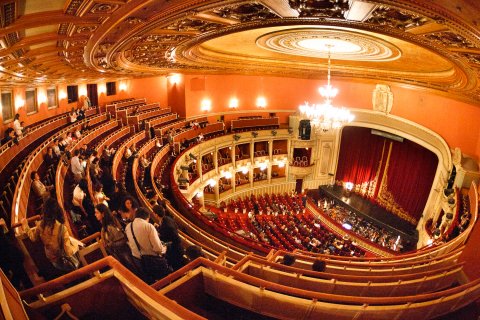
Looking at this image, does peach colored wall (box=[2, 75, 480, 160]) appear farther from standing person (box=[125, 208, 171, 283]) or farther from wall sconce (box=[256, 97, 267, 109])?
standing person (box=[125, 208, 171, 283])

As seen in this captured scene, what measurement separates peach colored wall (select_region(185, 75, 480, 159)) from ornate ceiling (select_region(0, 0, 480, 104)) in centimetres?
230

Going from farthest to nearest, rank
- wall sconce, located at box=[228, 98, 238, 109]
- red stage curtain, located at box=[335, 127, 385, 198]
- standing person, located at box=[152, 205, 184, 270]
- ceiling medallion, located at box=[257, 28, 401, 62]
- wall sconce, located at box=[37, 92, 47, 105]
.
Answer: wall sconce, located at box=[228, 98, 238, 109] < red stage curtain, located at box=[335, 127, 385, 198] < wall sconce, located at box=[37, 92, 47, 105] < ceiling medallion, located at box=[257, 28, 401, 62] < standing person, located at box=[152, 205, 184, 270]

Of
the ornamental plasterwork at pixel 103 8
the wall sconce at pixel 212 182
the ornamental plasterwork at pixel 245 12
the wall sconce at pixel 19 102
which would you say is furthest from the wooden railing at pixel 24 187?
the wall sconce at pixel 212 182

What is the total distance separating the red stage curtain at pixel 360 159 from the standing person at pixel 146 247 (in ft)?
46.3

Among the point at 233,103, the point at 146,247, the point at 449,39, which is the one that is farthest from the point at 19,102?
the point at 449,39

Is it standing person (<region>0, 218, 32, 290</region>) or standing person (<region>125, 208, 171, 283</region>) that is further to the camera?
standing person (<region>125, 208, 171, 283</region>)

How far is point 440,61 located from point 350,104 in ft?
28.8

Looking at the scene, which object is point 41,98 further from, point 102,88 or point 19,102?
point 102,88

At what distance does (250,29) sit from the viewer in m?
5.16

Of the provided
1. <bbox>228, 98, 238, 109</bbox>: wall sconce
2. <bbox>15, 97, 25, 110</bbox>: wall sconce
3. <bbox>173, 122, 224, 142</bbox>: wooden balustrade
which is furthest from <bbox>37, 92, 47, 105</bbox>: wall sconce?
<bbox>228, 98, 238, 109</bbox>: wall sconce

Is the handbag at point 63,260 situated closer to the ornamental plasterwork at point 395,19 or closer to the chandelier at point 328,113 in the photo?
the ornamental plasterwork at point 395,19

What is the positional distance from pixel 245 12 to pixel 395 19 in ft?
5.96

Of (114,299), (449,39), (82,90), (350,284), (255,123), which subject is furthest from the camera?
(255,123)

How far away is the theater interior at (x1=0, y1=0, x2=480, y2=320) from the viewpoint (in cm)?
283
